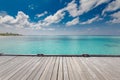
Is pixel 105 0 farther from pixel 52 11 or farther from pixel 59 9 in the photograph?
pixel 52 11

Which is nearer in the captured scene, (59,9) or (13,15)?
(59,9)

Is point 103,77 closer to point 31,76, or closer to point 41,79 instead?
point 41,79

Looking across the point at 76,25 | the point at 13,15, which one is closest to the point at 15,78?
the point at 13,15

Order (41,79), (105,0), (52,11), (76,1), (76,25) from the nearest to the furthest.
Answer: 1. (41,79)
2. (76,1)
3. (105,0)
4. (52,11)
5. (76,25)

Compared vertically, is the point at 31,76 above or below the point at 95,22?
below

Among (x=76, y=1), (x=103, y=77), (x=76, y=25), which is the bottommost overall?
(x=103, y=77)

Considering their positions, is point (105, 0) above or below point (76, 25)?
above

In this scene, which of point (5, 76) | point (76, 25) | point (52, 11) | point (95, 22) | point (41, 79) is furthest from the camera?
point (76, 25)

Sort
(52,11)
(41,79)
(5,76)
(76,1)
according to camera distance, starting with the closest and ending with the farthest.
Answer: (41,79) < (5,76) < (76,1) < (52,11)

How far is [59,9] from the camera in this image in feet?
145

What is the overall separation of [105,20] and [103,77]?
6027 centimetres

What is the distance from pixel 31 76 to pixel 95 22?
63.3 meters

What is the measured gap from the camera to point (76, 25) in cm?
6994

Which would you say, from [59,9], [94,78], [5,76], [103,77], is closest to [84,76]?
[94,78]
